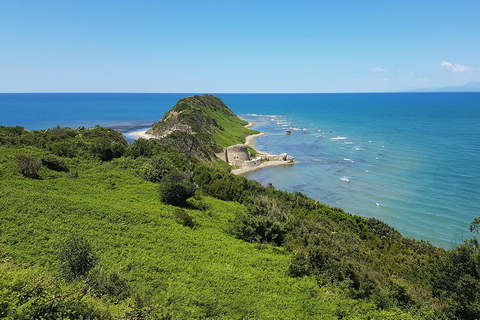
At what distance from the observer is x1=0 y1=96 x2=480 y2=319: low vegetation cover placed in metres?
10.3

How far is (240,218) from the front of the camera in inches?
771

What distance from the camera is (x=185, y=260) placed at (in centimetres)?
1408

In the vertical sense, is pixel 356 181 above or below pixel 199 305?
below

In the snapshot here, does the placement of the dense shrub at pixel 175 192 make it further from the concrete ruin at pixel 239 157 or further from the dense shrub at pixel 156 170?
the concrete ruin at pixel 239 157

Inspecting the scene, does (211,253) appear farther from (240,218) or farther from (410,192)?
(410,192)

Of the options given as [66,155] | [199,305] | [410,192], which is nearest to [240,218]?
[199,305]

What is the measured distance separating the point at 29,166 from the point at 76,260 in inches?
527

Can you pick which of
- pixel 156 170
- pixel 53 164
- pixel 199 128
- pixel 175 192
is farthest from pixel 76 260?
pixel 199 128

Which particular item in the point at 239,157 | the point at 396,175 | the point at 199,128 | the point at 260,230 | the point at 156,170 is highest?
the point at 199,128

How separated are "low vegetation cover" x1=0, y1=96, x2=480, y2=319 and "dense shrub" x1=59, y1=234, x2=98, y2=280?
0.04 m

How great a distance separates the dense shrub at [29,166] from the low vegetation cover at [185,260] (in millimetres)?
63

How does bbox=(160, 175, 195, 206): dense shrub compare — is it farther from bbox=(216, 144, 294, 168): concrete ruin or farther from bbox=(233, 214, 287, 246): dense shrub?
bbox=(216, 144, 294, 168): concrete ruin

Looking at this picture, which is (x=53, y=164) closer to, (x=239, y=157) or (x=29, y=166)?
(x=29, y=166)

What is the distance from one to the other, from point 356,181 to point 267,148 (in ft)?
108
